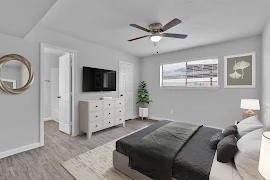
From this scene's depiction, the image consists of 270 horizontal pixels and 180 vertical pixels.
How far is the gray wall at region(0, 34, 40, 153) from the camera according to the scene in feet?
7.73

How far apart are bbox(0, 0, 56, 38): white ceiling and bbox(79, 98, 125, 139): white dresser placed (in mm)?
1935

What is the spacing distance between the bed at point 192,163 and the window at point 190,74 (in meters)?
2.50

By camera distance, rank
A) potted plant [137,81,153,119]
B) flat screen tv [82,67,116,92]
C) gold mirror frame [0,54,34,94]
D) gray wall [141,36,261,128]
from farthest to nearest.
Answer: potted plant [137,81,153,119] → flat screen tv [82,67,116,92] → gray wall [141,36,261,128] → gold mirror frame [0,54,34,94]

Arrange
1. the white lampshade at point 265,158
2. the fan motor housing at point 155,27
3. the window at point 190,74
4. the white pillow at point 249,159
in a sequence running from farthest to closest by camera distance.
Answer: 1. the window at point 190,74
2. the fan motor housing at point 155,27
3. the white pillow at point 249,159
4. the white lampshade at point 265,158

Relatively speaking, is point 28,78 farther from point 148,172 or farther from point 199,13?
point 199,13

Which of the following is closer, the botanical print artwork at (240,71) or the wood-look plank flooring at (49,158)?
the wood-look plank flooring at (49,158)

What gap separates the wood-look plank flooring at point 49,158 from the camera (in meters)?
1.90

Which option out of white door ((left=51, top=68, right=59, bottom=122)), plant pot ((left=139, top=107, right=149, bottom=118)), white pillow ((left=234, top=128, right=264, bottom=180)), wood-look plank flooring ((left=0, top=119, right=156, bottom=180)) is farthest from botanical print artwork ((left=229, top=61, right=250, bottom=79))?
white door ((left=51, top=68, right=59, bottom=122))

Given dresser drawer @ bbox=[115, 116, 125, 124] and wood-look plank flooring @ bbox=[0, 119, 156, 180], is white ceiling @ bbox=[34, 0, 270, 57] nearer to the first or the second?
dresser drawer @ bbox=[115, 116, 125, 124]

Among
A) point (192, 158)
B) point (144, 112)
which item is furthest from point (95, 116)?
point (192, 158)

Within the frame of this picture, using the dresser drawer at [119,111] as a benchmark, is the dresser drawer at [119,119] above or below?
below

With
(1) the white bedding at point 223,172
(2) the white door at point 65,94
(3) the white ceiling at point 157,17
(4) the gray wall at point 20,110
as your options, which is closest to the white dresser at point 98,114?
(2) the white door at point 65,94

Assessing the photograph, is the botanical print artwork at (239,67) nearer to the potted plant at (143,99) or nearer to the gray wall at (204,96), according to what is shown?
the gray wall at (204,96)

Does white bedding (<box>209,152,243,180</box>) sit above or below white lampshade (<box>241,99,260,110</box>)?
below
